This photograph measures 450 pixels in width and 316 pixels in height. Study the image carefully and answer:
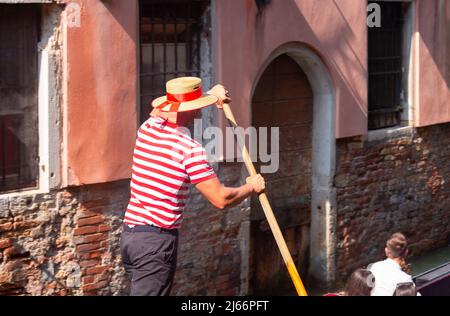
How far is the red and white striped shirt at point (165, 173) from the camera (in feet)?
14.5

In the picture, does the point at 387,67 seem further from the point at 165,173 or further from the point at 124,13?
the point at 165,173

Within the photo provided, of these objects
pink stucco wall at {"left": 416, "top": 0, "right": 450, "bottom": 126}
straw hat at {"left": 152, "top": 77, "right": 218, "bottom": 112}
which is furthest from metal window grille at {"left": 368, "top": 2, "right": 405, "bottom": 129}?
straw hat at {"left": 152, "top": 77, "right": 218, "bottom": 112}

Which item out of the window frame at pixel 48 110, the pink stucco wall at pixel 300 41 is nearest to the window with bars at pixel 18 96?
the window frame at pixel 48 110

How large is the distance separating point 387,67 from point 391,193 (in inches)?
48.2

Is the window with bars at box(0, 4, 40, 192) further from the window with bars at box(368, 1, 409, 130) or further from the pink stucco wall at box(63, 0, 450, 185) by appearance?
the window with bars at box(368, 1, 409, 130)

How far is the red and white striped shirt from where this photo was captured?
4.42 meters

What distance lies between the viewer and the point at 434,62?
913cm

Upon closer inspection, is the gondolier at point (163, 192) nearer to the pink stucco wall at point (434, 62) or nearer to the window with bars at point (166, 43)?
the window with bars at point (166, 43)

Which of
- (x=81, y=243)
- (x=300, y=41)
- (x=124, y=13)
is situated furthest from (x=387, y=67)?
(x=81, y=243)

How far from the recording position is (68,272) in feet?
19.3

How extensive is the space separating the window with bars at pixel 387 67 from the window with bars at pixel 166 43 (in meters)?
2.38

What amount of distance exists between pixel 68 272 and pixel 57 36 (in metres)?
1.52

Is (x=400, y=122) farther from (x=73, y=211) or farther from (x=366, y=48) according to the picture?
(x=73, y=211)

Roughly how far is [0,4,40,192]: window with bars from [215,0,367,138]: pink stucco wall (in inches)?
59.9
